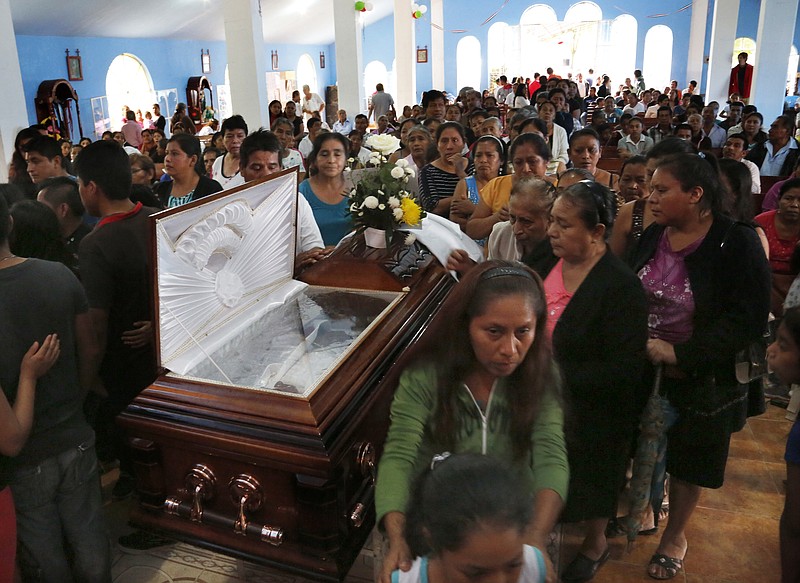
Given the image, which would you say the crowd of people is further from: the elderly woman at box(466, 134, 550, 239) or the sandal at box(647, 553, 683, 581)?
the elderly woman at box(466, 134, 550, 239)

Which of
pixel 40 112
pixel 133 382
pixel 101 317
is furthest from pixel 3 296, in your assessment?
pixel 40 112

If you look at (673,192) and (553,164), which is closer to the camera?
(673,192)

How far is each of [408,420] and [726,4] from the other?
13.2 m

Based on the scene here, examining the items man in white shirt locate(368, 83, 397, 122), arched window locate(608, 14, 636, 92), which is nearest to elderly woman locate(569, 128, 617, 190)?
man in white shirt locate(368, 83, 397, 122)

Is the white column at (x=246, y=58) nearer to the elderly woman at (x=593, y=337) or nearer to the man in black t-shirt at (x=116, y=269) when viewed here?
the man in black t-shirt at (x=116, y=269)

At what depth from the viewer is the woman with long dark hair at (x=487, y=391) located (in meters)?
1.35

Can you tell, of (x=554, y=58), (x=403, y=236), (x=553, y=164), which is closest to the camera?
(x=403, y=236)

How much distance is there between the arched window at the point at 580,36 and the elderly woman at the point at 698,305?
22.1 m

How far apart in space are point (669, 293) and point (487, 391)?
37.6 inches

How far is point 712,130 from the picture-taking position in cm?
782

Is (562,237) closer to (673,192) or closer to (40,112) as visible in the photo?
(673,192)

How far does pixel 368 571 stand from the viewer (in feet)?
7.82

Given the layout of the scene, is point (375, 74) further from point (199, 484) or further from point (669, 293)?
point (199, 484)

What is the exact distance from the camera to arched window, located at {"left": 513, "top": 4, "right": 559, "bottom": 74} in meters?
21.9
